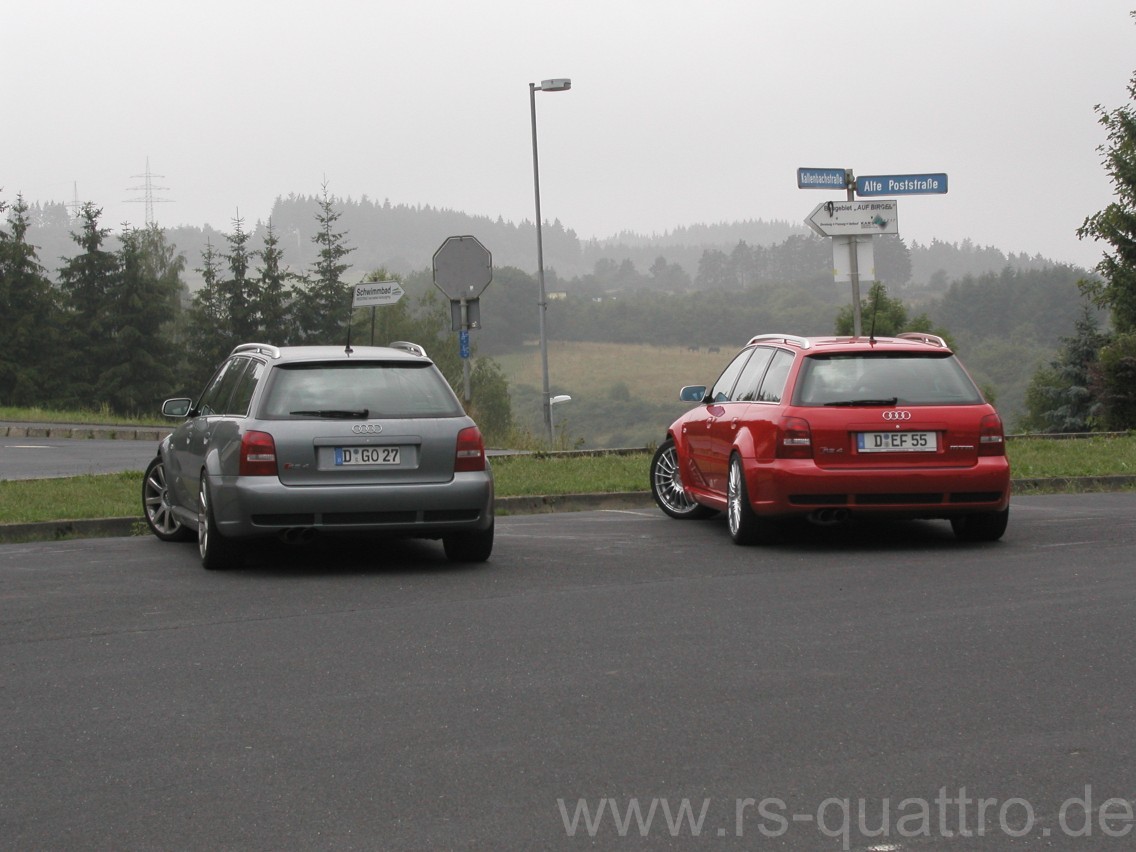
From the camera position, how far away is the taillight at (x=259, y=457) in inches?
407

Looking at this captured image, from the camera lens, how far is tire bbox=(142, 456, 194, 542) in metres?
12.5

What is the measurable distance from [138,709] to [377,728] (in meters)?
1.05

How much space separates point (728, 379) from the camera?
13.5 m

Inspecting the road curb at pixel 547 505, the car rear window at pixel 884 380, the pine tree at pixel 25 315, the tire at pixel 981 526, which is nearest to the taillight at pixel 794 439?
the car rear window at pixel 884 380

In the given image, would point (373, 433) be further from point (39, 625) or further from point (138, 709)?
point (138, 709)

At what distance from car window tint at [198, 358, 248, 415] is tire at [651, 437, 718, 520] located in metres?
3.92

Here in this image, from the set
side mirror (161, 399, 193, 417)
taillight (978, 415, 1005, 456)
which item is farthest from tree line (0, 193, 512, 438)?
taillight (978, 415, 1005, 456)

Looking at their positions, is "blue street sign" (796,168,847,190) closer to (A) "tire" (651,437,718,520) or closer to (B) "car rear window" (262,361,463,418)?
(A) "tire" (651,437,718,520)

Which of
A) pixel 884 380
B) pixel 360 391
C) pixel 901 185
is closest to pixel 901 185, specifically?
pixel 901 185

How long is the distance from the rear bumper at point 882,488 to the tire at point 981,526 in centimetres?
36

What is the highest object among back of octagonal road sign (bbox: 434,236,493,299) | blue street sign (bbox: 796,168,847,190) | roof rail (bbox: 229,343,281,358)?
blue street sign (bbox: 796,168,847,190)

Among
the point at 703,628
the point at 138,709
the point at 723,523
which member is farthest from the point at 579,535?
the point at 138,709

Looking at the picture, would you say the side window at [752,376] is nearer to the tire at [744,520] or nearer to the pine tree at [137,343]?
the tire at [744,520]

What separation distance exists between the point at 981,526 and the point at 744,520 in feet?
5.70
